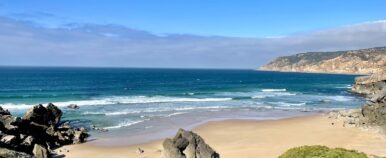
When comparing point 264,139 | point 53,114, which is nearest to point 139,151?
point 264,139

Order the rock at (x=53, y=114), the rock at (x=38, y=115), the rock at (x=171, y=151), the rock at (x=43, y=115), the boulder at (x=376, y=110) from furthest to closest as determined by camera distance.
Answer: the boulder at (x=376, y=110)
the rock at (x=53, y=114)
the rock at (x=43, y=115)
the rock at (x=38, y=115)
the rock at (x=171, y=151)

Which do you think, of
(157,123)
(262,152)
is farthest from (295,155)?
(157,123)

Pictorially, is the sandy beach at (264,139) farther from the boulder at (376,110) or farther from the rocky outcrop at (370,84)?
the rocky outcrop at (370,84)

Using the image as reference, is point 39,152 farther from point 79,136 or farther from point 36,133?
point 79,136

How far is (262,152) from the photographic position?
27141mm

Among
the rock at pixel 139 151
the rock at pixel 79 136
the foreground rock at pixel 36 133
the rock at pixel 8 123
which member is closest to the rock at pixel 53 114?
the foreground rock at pixel 36 133

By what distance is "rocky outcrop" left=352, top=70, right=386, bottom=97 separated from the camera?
7457cm

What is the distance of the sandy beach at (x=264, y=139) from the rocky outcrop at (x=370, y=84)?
37.8 meters

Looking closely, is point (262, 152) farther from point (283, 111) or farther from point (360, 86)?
point (360, 86)

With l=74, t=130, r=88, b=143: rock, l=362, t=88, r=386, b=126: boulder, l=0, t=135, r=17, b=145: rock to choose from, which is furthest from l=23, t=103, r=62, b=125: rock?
l=362, t=88, r=386, b=126: boulder

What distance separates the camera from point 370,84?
3189 inches

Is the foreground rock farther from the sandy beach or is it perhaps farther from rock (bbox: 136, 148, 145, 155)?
rock (bbox: 136, 148, 145, 155)

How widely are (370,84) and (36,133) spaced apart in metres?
67.8

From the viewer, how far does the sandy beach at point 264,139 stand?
90.1 feet
